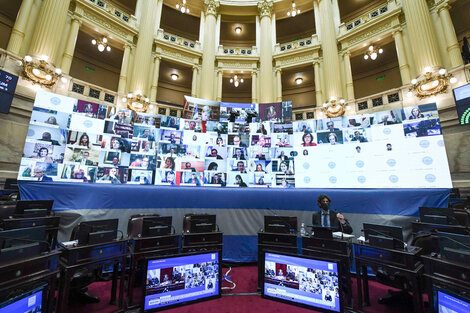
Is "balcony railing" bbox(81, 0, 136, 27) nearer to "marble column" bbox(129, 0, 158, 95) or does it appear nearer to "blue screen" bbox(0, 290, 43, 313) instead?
"marble column" bbox(129, 0, 158, 95)

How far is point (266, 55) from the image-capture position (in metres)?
13.6

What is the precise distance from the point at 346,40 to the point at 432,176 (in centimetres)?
948

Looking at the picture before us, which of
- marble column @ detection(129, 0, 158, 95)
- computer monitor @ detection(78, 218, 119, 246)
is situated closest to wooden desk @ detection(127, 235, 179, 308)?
computer monitor @ detection(78, 218, 119, 246)

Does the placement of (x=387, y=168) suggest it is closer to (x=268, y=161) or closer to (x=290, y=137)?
(x=290, y=137)

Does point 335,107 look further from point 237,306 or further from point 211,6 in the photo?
point 211,6

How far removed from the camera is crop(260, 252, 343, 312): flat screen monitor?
2246 millimetres

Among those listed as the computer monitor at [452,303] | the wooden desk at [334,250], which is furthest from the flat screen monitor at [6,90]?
the computer monitor at [452,303]

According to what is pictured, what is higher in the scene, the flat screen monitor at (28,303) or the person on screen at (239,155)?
the person on screen at (239,155)

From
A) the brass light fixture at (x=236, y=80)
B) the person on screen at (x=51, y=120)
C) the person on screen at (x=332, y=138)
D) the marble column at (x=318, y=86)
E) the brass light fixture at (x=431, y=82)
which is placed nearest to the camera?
the person on screen at (x=51, y=120)

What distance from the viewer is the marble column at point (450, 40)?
28.7 feet

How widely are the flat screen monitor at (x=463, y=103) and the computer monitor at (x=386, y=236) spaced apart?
25.8 feet

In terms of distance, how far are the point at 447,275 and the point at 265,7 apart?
16940 millimetres

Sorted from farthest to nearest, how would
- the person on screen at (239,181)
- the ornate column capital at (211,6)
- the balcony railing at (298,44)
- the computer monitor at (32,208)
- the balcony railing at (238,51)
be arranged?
the ornate column capital at (211,6)
the balcony railing at (238,51)
the balcony railing at (298,44)
the person on screen at (239,181)
the computer monitor at (32,208)

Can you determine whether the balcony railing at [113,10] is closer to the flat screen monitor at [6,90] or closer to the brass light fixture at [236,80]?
the flat screen monitor at [6,90]
